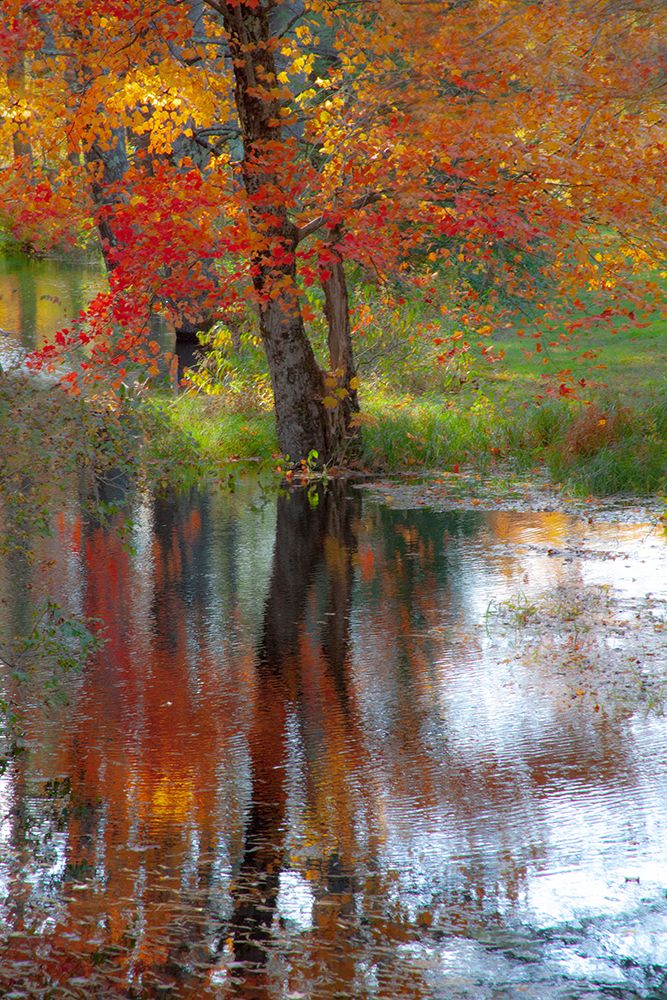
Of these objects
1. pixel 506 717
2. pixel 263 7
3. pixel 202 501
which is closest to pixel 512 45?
pixel 263 7

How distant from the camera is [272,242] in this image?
11.7m

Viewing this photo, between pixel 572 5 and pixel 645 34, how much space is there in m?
0.85

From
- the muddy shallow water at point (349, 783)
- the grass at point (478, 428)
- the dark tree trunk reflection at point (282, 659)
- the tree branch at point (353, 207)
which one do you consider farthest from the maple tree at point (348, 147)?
the muddy shallow water at point (349, 783)

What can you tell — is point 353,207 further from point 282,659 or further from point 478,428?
point 282,659

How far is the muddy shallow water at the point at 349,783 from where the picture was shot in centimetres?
440

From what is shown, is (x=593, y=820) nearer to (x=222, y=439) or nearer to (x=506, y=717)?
A: (x=506, y=717)

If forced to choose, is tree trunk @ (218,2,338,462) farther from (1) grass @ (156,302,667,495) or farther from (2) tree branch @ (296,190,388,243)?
(1) grass @ (156,302,667,495)

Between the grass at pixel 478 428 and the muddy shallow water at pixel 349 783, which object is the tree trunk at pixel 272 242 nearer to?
the grass at pixel 478 428

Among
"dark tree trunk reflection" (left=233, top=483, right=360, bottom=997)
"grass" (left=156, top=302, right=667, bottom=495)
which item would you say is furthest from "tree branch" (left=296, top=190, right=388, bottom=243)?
"dark tree trunk reflection" (left=233, top=483, right=360, bottom=997)

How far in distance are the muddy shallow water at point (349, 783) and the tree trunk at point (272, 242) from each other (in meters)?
3.16

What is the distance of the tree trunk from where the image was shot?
11.6 m

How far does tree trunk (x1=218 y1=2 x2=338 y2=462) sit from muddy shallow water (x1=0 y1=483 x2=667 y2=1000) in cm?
316

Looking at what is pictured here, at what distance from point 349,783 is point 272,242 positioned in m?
7.09

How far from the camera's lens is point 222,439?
48.4 feet
